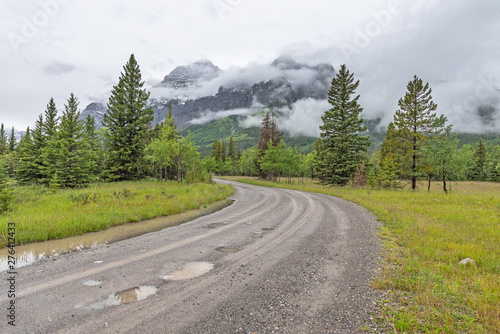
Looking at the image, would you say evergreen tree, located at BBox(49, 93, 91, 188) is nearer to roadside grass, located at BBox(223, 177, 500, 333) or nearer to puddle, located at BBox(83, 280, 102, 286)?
puddle, located at BBox(83, 280, 102, 286)

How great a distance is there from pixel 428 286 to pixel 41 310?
22.3 ft

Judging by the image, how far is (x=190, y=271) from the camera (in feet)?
16.5

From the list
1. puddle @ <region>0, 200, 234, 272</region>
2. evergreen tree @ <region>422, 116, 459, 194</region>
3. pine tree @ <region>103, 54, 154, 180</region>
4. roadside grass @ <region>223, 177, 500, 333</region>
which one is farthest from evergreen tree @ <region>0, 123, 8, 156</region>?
evergreen tree @ <region>422, 116, 459, 194</region>

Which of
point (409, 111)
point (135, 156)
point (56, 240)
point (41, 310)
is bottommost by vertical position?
point (56, 240)

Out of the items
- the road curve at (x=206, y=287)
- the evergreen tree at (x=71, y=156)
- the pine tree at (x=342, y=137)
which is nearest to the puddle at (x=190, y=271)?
the road curve at (x=206, y=287)

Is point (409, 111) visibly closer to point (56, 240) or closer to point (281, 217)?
point (281, 217)

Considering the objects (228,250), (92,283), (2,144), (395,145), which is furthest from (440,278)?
(2,144)

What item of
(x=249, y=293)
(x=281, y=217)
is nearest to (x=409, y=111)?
(x=281, y=217)

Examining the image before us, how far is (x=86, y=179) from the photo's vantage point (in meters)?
22.4

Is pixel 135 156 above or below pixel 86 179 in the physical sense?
above

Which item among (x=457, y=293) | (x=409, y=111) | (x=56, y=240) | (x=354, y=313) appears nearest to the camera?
(x=354, y=313)

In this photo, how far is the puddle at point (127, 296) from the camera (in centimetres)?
361

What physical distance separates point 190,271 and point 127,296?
4.57 ft

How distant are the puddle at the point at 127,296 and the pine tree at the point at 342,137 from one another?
29521 mm
